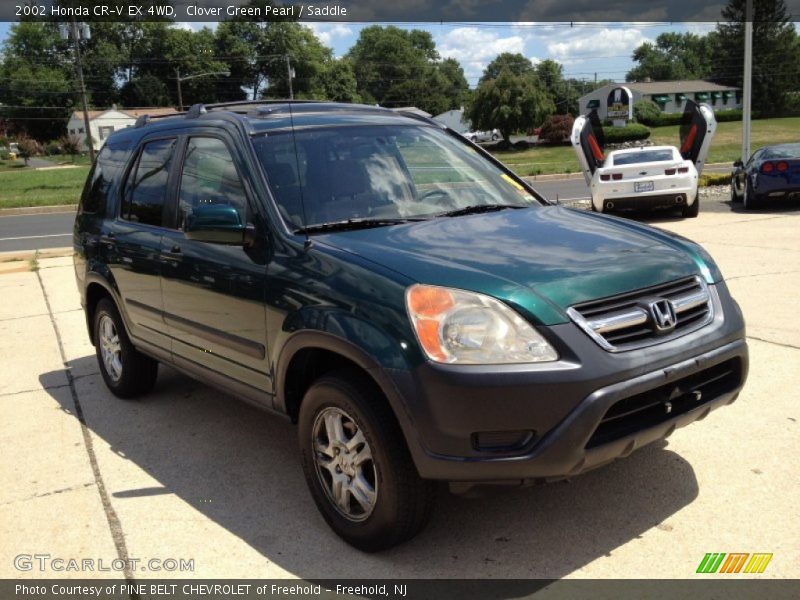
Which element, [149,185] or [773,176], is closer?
[149,185]

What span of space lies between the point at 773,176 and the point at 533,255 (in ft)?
39.3

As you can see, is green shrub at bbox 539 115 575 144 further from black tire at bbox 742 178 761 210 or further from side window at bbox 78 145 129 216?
side window at bbox 78 145 129 216

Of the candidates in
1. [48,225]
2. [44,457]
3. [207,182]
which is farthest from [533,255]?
[48,225]

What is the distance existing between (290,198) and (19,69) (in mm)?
104421

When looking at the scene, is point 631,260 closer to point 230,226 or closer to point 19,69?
point 230,226

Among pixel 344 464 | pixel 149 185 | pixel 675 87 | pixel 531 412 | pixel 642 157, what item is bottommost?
pixel 344 464

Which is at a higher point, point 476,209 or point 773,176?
point 476,209

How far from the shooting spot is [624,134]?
48.2 meters

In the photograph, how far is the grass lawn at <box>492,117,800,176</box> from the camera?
39.2m

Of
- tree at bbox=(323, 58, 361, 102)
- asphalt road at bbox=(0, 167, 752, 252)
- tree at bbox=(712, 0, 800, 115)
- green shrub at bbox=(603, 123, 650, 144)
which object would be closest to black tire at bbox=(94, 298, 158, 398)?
asphalt road at bbox=(0, 167, 752, 252)

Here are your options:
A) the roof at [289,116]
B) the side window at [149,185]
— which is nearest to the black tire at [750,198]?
the roof at [289,116]

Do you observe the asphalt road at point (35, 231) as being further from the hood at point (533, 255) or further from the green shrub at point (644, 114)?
the green shrub at point (644, 114)

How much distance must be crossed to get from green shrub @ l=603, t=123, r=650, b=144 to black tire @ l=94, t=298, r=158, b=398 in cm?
4389

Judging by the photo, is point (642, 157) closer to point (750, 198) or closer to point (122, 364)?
point (750, 198)
